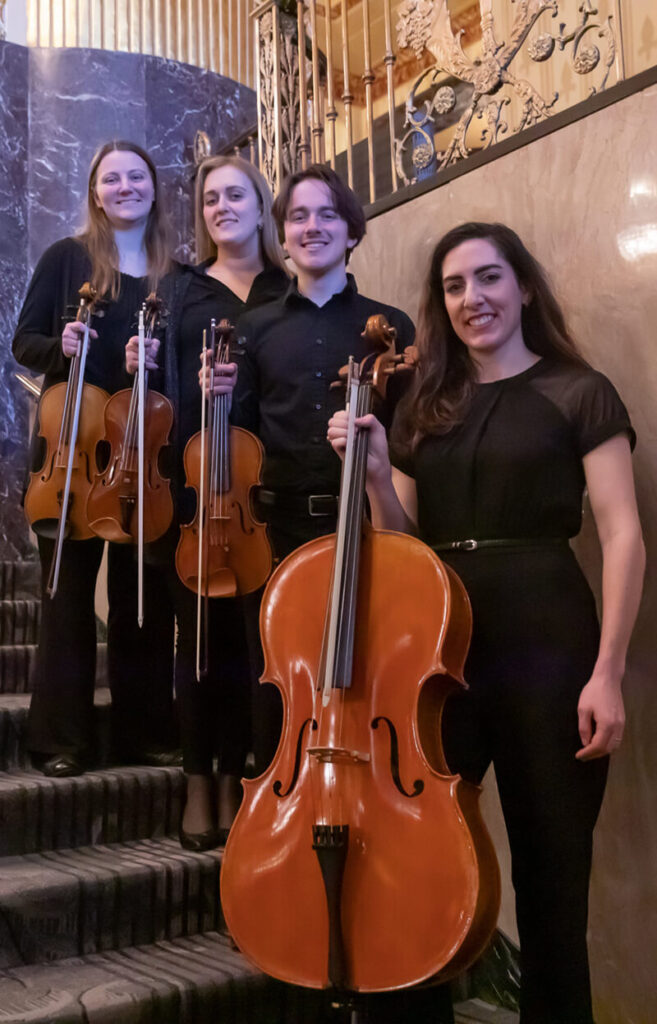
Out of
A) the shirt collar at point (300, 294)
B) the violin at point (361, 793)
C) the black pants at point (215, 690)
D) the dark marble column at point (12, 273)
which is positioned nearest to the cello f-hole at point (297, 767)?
the violin at point (361, 793)

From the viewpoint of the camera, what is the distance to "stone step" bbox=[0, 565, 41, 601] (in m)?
3.42

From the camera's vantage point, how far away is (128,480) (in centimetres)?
204

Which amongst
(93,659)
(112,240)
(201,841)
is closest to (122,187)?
(112,240)

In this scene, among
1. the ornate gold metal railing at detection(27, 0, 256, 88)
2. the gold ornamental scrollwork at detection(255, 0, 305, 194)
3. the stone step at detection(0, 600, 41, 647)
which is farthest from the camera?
the ornate gold metal railing at detection(27, 0, 256, 88)

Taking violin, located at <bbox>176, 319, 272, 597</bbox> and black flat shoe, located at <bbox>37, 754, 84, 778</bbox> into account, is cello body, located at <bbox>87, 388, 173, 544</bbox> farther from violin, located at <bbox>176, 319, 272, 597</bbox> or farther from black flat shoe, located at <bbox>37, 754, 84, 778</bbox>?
black flat shoe, located at <bbox>37, 754, 84, 778</bbox>

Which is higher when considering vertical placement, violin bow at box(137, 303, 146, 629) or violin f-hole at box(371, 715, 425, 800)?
violin bow at box(137, 303, 146, 629)

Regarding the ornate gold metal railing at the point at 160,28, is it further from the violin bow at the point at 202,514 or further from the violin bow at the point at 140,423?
the violin bow at the point at 202,514

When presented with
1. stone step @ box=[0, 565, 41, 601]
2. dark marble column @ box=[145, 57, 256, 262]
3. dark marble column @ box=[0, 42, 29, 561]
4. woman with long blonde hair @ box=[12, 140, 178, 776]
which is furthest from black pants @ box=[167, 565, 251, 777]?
dark marble column @ box=[145, 57, 256, 262]

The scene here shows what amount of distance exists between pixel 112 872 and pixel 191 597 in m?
0.54

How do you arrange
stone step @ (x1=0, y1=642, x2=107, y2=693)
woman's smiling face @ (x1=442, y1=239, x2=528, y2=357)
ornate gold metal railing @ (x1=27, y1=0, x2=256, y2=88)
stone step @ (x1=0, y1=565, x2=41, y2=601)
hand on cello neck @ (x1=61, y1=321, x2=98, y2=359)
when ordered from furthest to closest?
1. ornate gold metal railing @ (x1=27, y1=0, x2=256, y2=88)
2. stone step @ (x1=0, y1=565, x2=41, y2=601)
3. stone step @ (x1=0, y1=642, x2=107, y2=693)
4. hand on cello neck @ (x1=61, y1=321, x2=98, y2=359)
5. woman's smiling face @ (x1=442, y1=239, x2=528, y2=357)

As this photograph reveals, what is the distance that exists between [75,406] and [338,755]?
1021mm

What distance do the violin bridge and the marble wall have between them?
9.67 feet

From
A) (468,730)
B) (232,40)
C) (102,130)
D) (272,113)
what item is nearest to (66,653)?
(468,730)

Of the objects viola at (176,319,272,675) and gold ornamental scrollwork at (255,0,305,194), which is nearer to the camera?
viola at (176,319,272,675)
